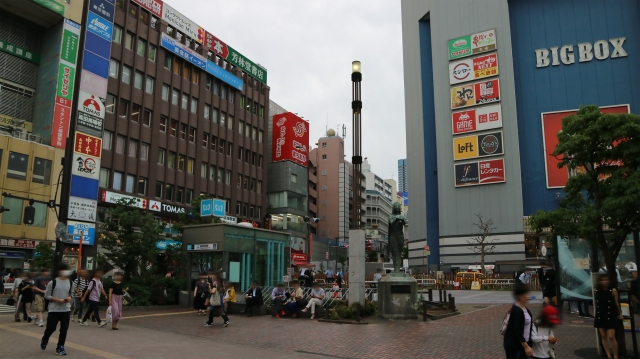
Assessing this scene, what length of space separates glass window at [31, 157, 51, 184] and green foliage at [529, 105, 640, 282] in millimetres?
35098

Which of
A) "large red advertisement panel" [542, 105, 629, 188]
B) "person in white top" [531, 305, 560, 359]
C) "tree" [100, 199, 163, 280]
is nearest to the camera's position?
"person in white top" [531, 305, 560, 359]

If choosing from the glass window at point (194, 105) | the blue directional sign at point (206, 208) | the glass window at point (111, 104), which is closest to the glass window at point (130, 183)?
the glass window at point (111, 104)

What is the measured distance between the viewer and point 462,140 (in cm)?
4862

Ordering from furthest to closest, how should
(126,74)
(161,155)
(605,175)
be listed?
1. (161,155)
2. (126,74)
3. (605,175)

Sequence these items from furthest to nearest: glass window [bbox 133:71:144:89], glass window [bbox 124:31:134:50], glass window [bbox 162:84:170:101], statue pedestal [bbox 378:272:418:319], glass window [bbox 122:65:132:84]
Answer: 1. glass window [bbox 162:84:170:101]
2. glass window [bbox 133:71:144:89]
3. glass window [bbox 124:31:134:50]
4. glass window [bbox 122:65:132:84]
5. statue pedestal [bbox 378:272:418:319]

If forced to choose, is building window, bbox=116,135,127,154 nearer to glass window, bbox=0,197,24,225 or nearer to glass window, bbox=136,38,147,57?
glass window, bbox=136,38,147,57

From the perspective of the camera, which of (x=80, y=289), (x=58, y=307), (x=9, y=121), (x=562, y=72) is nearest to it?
(x=58, y=307)

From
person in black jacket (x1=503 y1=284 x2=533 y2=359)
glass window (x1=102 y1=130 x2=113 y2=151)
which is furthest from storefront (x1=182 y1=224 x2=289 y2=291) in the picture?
glass window (x1=102 y1=130 x2=113 y2=151)

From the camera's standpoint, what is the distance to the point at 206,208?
30578mm

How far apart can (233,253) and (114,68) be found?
1196 inches

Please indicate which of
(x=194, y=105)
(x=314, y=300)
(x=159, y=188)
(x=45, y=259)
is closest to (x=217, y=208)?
(x=45, y=259)

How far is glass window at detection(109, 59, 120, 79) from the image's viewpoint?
45.6m

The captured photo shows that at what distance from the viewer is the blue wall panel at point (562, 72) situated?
150 feet

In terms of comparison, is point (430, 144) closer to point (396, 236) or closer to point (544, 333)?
point (396, 236)
